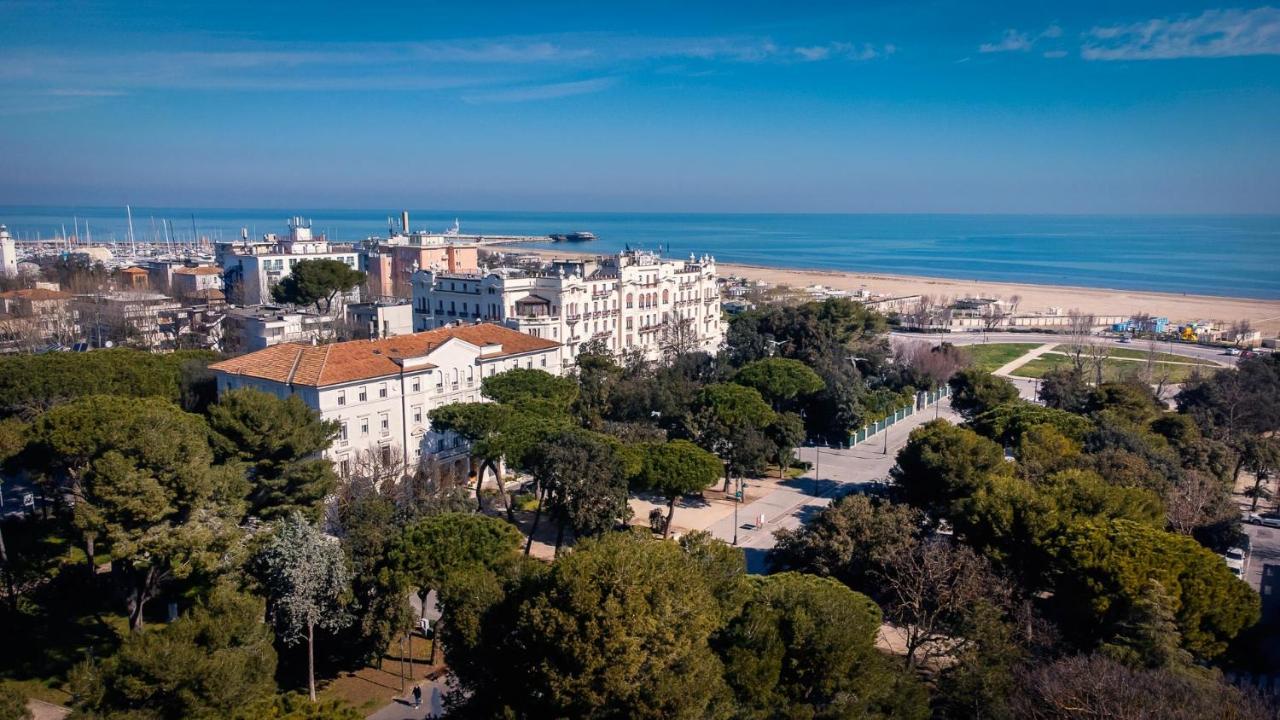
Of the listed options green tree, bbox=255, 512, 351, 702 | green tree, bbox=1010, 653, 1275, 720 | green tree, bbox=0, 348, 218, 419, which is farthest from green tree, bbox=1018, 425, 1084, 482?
green tree, bbox=0, 348, 218, 419

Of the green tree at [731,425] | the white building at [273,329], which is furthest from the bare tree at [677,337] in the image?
the white building at [273,329]

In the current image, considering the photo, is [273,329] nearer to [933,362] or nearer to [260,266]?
[260,266]

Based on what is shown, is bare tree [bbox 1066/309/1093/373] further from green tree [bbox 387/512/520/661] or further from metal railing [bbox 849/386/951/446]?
green tree [bbox 387/512/520/661]

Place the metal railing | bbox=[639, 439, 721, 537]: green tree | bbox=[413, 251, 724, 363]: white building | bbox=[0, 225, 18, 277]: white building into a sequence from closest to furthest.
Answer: bbox=[639, 439, 721, 537]: green tree, the metal railing, bbox=[413, 251, 724, 363]: white building, bbox=[0, 225, 18, 277]: white building

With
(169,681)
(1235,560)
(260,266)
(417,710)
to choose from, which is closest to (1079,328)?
(1235,560)

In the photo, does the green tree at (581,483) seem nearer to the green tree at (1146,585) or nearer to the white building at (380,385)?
the white building at (380,385)

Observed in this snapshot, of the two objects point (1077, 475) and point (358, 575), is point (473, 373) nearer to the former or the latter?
point (358, 575)
